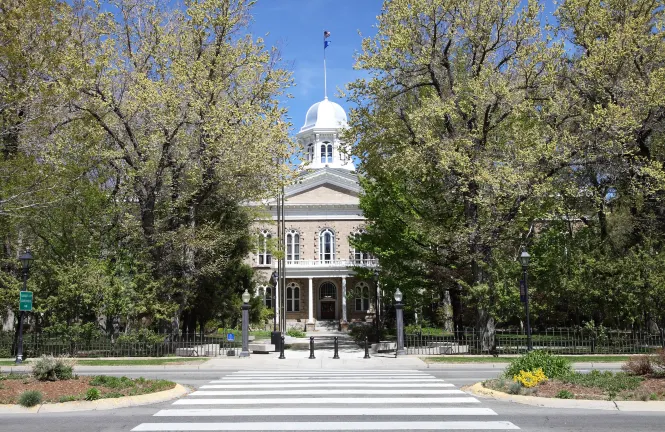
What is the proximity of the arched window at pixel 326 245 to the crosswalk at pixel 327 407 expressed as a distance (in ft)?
130

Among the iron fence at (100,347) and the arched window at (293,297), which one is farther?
the arched window at (293,297)

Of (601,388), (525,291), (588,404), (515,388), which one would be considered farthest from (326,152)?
(588,404)

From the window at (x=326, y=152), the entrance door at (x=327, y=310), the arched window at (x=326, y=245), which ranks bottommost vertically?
the entrance door at (x=327, y=310)

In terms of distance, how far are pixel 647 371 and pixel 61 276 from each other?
20.1m

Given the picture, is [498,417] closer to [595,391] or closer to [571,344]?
[595,391]

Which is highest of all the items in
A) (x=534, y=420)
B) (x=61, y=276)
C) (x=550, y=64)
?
(x=550, y=64)

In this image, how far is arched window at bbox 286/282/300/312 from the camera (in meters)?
54.4

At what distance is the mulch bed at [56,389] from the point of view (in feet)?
35.5

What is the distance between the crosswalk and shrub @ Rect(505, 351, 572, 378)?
133cm

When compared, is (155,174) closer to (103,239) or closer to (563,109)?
(103,239)

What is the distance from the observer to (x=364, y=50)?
24.7 meters

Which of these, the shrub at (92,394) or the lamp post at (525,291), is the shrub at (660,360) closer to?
the lamp post at (525,291)

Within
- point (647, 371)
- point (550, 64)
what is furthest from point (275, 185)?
point (647, 371)

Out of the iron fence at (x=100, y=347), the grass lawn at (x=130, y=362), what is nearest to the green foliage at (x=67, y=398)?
the grass lawn at (x=130, y=362)
